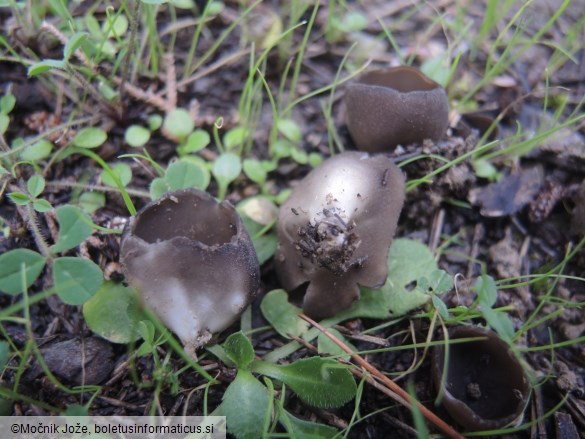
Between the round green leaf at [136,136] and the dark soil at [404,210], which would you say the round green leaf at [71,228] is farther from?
the round green leaf at [136,136]

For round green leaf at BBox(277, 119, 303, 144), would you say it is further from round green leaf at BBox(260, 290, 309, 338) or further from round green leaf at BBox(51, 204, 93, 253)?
round green leaf at BBox(51, 204, 93, 253)

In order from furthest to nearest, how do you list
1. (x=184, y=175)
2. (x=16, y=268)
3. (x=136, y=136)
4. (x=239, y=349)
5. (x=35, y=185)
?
1. (x=136, y=136)
2. (x=184, y=175)
3. (x=35, y=185)
4. (x=239, y=349)
5. (x=16, y=268)

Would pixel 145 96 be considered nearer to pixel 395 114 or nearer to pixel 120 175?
pixel 120 175

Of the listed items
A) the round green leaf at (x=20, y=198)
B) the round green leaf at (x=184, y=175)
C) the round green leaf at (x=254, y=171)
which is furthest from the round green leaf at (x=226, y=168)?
the round green leaf at (x=20, y=198)

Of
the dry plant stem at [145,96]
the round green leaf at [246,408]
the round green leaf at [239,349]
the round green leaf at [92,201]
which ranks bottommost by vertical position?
the round green leaf at [246,408]

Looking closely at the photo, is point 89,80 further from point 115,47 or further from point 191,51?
point 191,51

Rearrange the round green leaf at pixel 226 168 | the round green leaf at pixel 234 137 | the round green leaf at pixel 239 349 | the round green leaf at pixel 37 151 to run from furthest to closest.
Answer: the round green leaf at pixel 234 137 < the round green leaf at pixel 226 168 < the round green leaf at pixel 37 151 < the round green leaf at pixel 239 349

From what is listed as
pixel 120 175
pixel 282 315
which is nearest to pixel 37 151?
pixel 120 175
